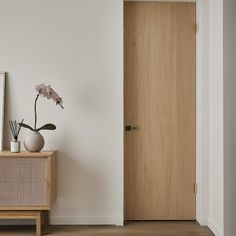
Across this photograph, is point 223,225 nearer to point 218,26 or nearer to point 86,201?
point 86,201

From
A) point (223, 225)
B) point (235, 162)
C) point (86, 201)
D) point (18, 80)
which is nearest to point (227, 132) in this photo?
point (235, 162)

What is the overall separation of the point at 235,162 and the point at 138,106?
42.8 inches

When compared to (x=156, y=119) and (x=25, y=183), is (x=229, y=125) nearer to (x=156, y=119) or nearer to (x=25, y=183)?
(x=156, y=119)

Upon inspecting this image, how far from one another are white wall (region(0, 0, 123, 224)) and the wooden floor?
0.14m

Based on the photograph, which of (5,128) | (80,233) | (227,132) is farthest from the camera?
(5,128)

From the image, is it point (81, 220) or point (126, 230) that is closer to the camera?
point (126, 230)

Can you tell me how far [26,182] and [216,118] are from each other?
5.51 feet

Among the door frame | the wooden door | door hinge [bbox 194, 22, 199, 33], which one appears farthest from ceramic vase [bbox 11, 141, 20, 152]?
door hinge [bbox 194, 22, 199, 33]

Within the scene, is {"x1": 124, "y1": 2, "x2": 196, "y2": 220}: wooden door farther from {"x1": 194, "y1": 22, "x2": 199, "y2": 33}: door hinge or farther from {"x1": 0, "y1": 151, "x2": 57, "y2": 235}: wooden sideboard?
{"x1": 0, "y1": 151, "x2": 57, "y2": 235}: wooden sideboard

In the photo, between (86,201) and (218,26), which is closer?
(218,26)

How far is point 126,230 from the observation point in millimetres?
3592

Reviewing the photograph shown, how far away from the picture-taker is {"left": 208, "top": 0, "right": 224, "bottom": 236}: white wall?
3309mm

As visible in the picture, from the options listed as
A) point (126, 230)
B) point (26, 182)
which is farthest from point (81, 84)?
point (126, 230)

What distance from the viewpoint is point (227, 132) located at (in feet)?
10.6
